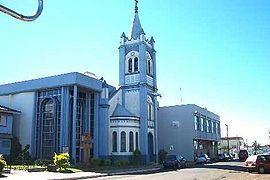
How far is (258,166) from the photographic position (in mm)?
26016

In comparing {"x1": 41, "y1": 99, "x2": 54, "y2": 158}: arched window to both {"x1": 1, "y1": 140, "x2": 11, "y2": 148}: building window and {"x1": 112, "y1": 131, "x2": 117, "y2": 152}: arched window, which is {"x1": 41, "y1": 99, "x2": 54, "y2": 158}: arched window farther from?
{"x1": 112, "y1": 131, "x2": 117, "y2": 152}: arched window

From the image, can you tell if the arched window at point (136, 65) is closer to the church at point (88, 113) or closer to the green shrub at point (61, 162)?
the church at point (88, 113)

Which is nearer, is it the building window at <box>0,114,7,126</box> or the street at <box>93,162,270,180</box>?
the street at <box>93,162,270,180</box>

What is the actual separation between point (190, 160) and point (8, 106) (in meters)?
27.8

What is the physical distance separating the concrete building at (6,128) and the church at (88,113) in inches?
84.4

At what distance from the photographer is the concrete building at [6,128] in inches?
1487

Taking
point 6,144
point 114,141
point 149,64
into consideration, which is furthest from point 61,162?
point 149,64

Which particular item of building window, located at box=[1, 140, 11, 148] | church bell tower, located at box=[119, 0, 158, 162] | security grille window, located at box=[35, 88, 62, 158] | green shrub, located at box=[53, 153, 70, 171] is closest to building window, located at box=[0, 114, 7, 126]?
building window, located at box=[1, 140, 11, 148]

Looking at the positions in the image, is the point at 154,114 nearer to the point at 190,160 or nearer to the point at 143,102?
the point at 143,102

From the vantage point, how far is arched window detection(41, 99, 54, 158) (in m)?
39.1

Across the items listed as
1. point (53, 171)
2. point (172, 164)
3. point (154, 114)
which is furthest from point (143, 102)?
point (53, 171)

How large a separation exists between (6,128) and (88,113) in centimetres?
925

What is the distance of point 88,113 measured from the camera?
136 feet

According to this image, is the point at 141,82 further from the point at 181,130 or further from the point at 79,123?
the point at 181,130
